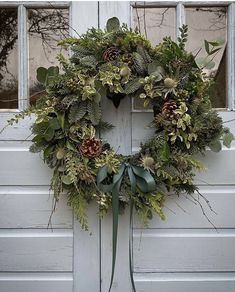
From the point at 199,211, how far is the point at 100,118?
0.49m

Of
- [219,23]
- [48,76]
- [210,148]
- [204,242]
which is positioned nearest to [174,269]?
[204,242]

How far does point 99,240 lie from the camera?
1.43m

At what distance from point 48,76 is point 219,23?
25.9 inches

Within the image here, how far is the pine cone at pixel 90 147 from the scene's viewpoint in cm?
128

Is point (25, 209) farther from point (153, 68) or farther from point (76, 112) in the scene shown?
point (153, 68)

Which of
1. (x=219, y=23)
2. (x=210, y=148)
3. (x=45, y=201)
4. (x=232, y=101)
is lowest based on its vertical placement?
(x=45, y=201)

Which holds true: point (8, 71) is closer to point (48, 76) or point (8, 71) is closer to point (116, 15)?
point (48, 76)

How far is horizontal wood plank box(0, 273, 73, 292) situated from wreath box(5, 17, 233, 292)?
0.27 meters

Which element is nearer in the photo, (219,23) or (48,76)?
(48,76)

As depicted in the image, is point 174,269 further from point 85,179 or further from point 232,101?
point 232,101

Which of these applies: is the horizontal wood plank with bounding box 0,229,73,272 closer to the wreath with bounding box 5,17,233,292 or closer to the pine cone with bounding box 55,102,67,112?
the wreath with bounding box 5,17,233,292

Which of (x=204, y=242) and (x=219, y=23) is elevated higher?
(x=219, y=23)

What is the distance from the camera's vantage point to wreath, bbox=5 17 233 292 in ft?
4.18

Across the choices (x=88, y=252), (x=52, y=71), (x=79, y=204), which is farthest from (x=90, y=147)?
(x=88, y=252)
